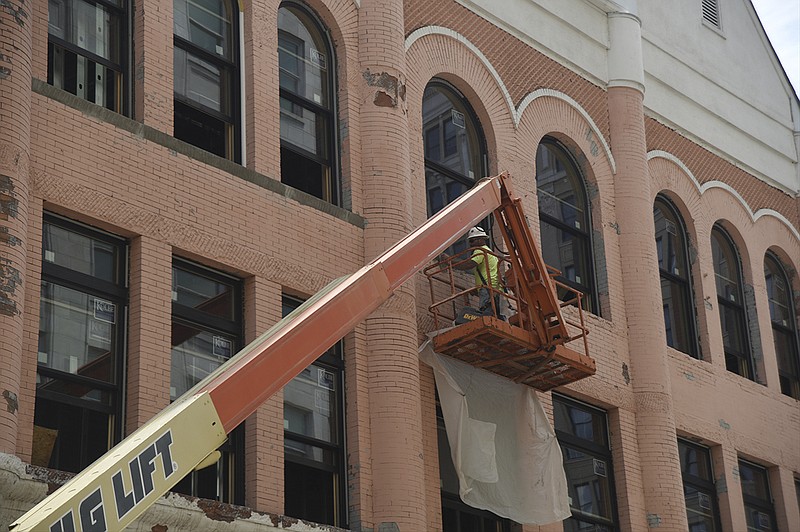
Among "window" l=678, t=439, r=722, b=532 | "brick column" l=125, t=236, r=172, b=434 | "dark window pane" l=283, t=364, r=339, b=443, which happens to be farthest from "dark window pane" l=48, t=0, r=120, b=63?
"window" l=678, t=439, r=722, b=532

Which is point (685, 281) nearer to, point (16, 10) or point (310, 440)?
point (310, 440)

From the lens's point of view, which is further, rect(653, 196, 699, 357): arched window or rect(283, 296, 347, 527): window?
rect(653, 196, 699, 357): arched window

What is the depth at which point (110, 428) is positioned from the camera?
14797 mm

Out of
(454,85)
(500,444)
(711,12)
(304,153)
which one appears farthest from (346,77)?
(711,12)

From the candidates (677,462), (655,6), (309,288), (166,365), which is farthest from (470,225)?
(655,6)

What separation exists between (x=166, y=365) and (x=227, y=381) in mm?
4706

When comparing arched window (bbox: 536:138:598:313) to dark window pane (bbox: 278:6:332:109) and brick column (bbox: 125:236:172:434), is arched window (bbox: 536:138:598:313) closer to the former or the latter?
dark window pane (bbox: 278:6:332:109)

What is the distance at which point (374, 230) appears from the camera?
18.5 meters

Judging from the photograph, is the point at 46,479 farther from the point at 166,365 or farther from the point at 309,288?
the point at 309,288

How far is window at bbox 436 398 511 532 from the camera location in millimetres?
18609

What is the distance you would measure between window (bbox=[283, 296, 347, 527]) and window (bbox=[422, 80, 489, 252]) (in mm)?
3444

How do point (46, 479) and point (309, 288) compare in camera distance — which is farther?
point (309, 288)

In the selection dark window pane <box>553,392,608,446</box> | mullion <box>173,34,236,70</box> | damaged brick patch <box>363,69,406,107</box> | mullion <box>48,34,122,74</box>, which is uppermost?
damaged brick patch <box>363,69,406,107</box>

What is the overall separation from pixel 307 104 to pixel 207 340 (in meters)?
4.15
